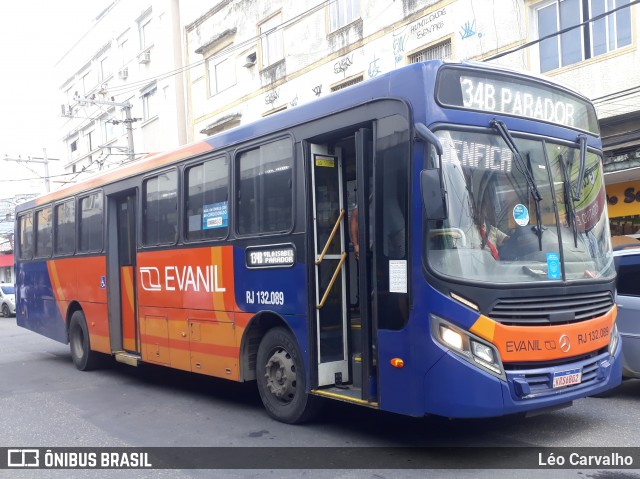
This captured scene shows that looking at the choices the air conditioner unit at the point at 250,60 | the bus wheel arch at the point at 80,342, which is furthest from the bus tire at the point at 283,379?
the air conditioner unit at the point at 250,60

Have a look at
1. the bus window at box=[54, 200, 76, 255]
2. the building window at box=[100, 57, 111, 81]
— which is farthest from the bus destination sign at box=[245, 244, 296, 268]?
the building window at box=[100, 57, 111, 81]

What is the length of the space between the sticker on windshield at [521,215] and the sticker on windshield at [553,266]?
361 millimetres

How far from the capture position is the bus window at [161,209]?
9250 millimetres

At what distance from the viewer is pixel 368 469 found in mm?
5766

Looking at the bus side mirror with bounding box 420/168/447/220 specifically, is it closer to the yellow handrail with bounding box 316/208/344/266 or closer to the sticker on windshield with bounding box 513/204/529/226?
the sticker on windshield with bounding box 513/204/529/226

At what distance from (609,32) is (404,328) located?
1057 centimetres

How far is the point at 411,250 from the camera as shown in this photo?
5723 millimetres

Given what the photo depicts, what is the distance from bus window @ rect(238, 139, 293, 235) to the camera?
726cm

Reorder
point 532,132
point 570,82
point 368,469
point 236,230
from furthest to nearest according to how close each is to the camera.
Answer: point 570,82 → point 236,230 → point 532,132 → point 368,469

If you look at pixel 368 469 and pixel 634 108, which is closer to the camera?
pixel 368 469

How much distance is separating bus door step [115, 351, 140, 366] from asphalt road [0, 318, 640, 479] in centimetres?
37

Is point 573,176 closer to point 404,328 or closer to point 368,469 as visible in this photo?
point 404,328

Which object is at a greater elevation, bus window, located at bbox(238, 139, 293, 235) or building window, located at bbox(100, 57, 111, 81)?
building window, located at bbox(100, 57, 111, 81)

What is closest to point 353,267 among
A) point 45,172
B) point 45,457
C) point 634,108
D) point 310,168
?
point 310,168
